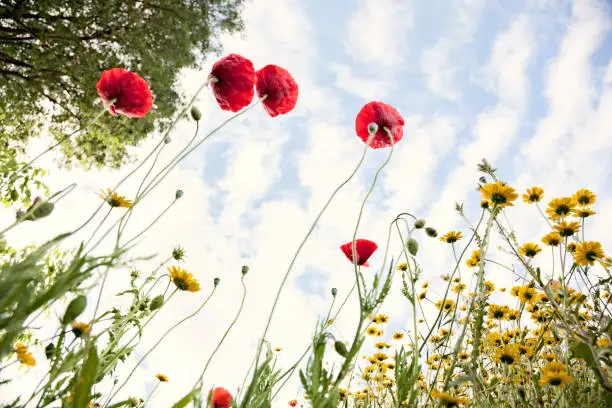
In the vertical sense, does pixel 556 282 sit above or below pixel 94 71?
below

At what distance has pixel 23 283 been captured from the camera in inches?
24.3

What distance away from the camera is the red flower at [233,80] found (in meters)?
1.29

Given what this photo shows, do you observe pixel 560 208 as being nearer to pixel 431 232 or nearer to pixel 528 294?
pixel 528 294

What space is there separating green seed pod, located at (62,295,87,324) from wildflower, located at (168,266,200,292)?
3.55 ft

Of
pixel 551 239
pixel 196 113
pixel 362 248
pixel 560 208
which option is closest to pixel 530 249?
pixel 551 239

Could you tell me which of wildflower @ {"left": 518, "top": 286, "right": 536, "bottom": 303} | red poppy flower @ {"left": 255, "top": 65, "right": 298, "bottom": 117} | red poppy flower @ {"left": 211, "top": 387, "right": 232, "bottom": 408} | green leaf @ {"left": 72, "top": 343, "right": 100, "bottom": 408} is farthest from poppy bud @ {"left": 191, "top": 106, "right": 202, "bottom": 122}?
wildflower @ {"left": 518, "top": 286, "right": 536, "bottom": 303}

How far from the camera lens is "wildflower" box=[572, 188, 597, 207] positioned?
2.24m

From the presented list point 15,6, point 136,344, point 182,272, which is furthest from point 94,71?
point 136,344

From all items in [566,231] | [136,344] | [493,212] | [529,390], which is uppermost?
[566,231]

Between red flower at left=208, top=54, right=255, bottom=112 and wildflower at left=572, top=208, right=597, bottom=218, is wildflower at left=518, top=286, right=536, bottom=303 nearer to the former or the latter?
wildflower at left=572, top=208, right=597, bottom=218

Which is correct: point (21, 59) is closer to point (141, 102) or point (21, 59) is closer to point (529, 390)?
point (141, 102)

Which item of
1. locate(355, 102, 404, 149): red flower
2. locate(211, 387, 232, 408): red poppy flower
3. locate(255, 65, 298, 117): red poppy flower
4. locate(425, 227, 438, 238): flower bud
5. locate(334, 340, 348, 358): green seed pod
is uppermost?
locate(255, 65, 298, 117): red poppy flower

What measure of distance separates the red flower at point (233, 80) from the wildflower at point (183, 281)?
2.42 ft

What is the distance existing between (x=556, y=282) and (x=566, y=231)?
26cm
